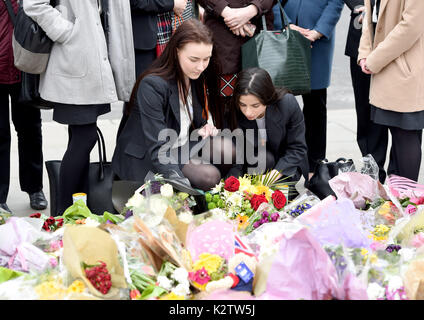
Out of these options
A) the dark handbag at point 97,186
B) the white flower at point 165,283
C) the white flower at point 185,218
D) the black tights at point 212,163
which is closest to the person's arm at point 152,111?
the black tights at point 212,163

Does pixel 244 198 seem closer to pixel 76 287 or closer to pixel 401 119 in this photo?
pixel 401 119

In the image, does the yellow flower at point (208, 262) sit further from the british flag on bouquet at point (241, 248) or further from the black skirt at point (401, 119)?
the black skirt at point (401, 119)

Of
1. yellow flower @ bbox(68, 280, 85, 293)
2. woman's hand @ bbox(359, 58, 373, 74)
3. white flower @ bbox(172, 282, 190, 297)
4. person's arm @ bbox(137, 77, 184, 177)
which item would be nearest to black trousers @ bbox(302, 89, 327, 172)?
woman's hand @ bbox(359, 58, 373, 74)

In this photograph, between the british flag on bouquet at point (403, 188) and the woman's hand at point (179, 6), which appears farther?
the woman's hand at point (179, 6)

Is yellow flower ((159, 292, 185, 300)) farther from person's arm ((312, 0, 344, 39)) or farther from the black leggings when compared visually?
person's arm ((312, 0, 344, 39))

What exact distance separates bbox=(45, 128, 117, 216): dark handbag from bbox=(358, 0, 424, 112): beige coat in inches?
59.6

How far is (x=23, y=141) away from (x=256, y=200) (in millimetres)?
1617

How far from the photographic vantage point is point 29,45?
3.08 metres

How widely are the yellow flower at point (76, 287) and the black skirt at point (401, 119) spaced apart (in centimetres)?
212

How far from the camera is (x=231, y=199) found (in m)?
2.90

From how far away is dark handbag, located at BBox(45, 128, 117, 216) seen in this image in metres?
3.20

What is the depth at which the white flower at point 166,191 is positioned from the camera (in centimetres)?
256
